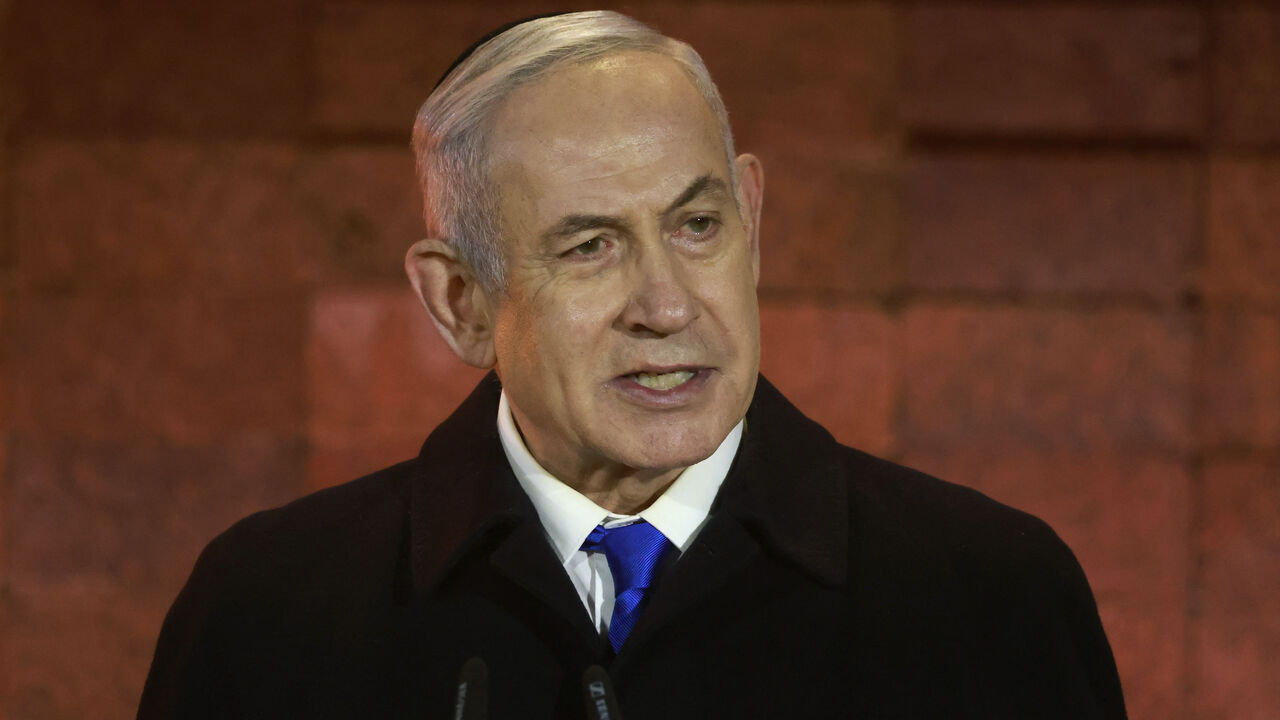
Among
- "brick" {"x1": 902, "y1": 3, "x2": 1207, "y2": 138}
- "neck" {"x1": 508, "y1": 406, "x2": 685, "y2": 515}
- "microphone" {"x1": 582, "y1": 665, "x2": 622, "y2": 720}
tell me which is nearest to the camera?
"microphone" {"x1": 582, "y1": 665, "x2": 622, "y2": 720}

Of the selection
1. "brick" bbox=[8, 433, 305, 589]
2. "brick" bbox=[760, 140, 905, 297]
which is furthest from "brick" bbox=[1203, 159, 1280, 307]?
"brick" bbox=[8, 433, 305, 589]

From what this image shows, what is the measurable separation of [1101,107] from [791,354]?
76 cm

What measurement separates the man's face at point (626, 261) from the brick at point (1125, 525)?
127 centimetres

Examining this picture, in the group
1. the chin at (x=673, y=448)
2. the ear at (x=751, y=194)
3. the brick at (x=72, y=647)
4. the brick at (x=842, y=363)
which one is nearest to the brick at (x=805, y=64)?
the brick at (x=842, y=363)

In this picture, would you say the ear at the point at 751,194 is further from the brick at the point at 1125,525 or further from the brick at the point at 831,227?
the brick at the point at 1125,525

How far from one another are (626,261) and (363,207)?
50.4 inches

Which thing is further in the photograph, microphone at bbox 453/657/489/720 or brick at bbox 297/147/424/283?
brick at bbox 297/147/424/283

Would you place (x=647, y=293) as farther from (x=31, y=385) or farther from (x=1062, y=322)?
(x=31, y=385)

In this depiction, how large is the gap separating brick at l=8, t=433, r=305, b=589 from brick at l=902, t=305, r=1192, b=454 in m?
1.26

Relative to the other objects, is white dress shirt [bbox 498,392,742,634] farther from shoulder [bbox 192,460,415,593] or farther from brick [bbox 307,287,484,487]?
brick [bbox 307,287,484,487]

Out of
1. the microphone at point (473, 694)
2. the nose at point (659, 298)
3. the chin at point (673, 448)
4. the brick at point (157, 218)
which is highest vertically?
the brick at point (157, 218)

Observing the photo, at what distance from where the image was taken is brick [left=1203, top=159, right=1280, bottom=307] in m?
2.48

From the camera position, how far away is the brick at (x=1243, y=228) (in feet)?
8.13

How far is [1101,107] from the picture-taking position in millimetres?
2447
